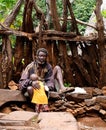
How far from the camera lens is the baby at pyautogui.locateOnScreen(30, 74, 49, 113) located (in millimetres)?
6270

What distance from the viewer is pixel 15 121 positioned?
13.1ft

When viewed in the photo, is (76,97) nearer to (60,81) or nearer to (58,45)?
(60,81)

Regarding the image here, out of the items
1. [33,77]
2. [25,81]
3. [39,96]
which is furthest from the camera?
[25,81]

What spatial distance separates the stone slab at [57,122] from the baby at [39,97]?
1.37 meters

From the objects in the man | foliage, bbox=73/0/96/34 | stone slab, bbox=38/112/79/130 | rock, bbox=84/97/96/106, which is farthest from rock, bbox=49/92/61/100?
foliage, bbox=73/0/96/34

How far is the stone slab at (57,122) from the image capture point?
13.0 ft

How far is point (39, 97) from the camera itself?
625 centimetres

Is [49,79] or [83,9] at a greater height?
[83,9]

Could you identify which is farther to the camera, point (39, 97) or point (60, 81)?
point (60, 81)

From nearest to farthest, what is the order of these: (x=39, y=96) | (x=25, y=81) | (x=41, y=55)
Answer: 1. (x=39, y=96)
2. (x=25, y=81)
3. (x=41, y=55)

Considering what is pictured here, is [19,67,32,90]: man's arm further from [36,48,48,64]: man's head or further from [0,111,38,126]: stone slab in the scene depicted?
[0,111,38,126]: stone slab

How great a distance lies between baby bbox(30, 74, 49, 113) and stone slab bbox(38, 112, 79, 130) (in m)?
1.37

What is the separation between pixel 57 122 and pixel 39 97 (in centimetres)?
198

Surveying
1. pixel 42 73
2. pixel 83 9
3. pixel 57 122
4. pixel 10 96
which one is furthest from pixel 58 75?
pixel 83 9
